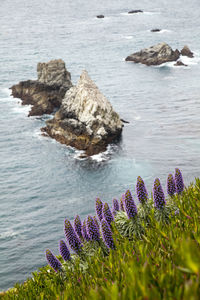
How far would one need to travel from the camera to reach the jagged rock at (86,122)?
193 ft

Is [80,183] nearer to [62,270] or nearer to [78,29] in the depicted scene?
[62,270]

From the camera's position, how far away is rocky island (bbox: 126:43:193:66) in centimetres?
10869

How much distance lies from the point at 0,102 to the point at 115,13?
127702 millimetres

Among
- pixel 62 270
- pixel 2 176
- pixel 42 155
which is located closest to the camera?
pixel 62 270

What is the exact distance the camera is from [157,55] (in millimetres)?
109750

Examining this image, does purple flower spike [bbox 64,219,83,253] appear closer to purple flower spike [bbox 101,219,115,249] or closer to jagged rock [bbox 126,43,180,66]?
purple flower spike [bbox 101,219,115,249]

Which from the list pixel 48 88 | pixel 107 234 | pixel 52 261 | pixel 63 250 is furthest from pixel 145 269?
pixel 48 88

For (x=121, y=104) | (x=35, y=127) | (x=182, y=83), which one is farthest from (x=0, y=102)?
(x=182, y=83)

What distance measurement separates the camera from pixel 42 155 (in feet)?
191

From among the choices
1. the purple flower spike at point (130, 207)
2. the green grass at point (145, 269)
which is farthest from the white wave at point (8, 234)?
the purple flower spike at point (130, 207)

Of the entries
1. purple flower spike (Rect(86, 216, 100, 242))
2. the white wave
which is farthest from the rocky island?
purple flower spike (Rect(86, 216, 100, 242))

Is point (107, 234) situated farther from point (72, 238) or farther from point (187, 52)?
point (187, 52)

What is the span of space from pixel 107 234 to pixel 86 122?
50.4 meters

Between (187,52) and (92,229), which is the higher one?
(92,229)
